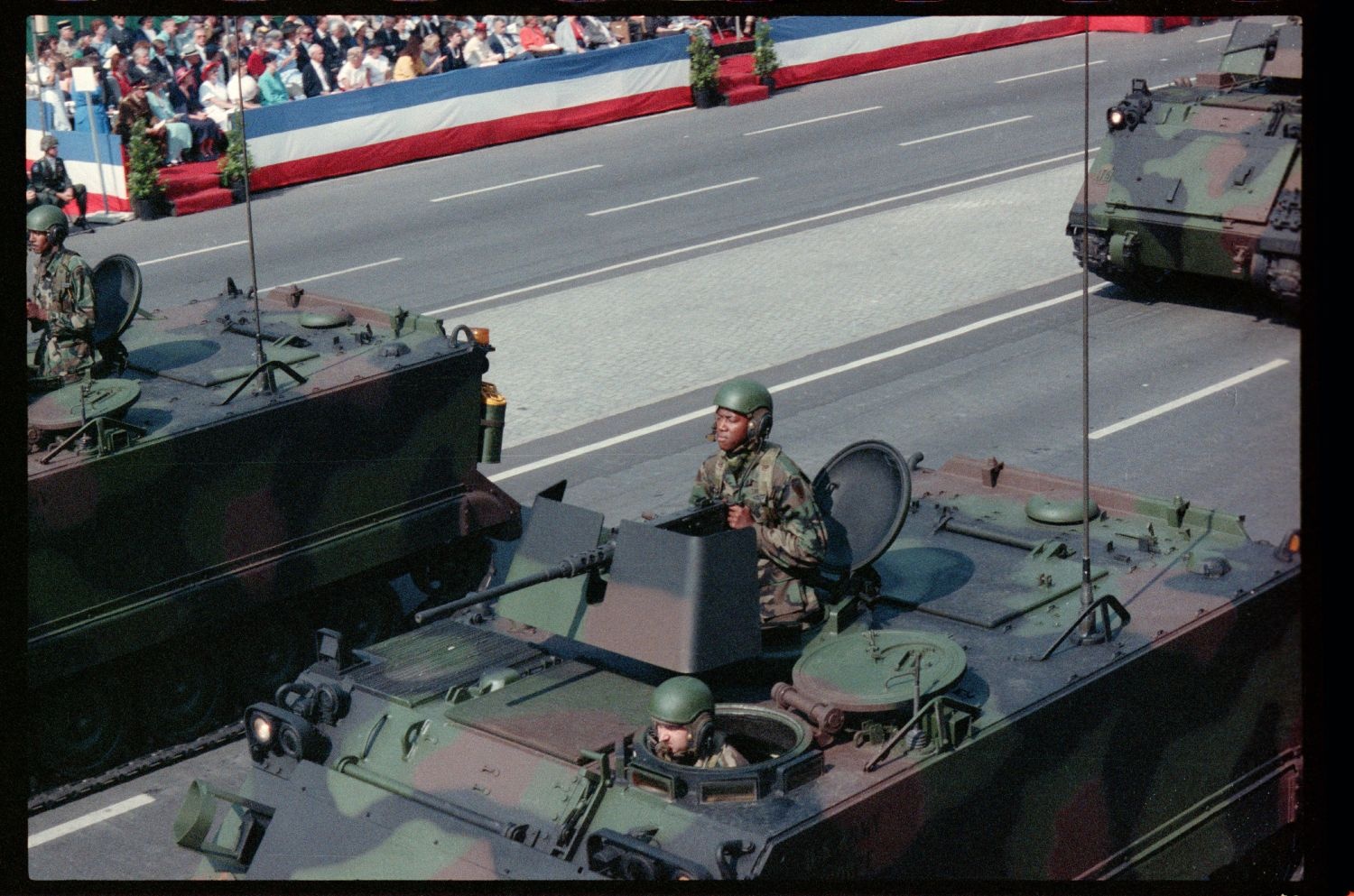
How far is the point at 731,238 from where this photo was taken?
23375mm

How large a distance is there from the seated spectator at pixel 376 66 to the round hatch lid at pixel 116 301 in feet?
43.1

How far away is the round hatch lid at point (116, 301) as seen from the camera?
45.3 feet

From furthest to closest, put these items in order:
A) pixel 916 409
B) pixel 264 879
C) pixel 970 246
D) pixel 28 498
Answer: pixel 970 246 < pixel 916 409 < pixel 28 498 < pixel 264 879

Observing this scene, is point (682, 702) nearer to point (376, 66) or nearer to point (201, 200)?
point (201, 200)

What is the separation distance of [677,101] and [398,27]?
4024 millimetres

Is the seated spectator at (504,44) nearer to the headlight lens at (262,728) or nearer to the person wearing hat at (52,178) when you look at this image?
the person wearing hat at (52,178)

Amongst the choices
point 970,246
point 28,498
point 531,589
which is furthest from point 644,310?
point 531,589

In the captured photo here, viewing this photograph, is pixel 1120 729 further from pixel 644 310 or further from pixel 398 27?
pixel 398 27

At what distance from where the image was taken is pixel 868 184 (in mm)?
25234

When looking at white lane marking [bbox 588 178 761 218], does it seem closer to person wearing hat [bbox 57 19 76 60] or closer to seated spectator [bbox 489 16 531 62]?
seated spectator [bbox 489 16 531 62]

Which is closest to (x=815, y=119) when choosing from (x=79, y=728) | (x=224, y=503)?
(x=224, y=503)

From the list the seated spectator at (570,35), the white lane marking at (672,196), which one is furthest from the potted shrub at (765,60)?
the white lane marking at (672,196)

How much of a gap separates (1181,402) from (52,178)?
12.9 m

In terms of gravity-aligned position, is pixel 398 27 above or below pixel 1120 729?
above
